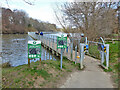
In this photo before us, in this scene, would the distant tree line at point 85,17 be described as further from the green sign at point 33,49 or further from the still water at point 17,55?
the green sign at point 33,49

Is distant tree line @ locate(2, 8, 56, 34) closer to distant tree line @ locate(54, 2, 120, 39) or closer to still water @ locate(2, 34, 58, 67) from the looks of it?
still water @ locate(2, 34, 58, 67)

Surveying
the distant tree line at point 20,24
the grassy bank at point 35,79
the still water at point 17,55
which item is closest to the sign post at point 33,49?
the grassy bank at point 35,79

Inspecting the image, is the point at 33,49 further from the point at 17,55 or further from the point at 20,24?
the point at 20,24

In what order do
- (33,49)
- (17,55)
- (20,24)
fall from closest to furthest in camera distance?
(33,49) → (17,55) → (20,24)

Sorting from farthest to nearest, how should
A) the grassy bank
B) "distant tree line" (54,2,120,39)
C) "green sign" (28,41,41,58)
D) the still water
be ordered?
"distant tree line" (54,2,120,39), the still water, "green sign" (28,41,41,58), the grassy bank

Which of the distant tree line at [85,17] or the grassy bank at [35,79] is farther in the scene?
the distant tree line at [85,17]

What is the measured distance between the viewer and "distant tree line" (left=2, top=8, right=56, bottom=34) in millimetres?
52281

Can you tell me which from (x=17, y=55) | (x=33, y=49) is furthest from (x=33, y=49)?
(x=17, y=55)

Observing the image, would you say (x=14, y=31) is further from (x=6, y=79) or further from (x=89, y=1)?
(x=6, y=79)

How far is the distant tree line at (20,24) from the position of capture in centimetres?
5228

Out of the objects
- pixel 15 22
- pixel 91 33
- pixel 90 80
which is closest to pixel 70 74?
pixel 90 80

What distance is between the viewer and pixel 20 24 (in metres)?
64.8

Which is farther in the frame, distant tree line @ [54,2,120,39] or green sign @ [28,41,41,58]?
distant tree line @ [54,2,120,39]

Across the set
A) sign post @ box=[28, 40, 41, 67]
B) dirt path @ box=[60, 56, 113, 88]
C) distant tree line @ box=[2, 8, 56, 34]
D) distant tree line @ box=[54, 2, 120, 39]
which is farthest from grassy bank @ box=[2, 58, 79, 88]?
distant tree line @ box=[2, 8, 56, 34]
